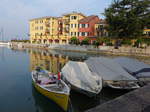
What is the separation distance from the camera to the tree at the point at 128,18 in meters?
36.7

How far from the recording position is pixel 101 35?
50.2 metres

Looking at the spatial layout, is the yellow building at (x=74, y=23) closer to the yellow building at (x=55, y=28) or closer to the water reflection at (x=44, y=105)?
the yellow building at (x=55, y=28)

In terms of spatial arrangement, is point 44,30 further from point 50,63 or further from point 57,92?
point 57,92

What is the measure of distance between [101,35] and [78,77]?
42.7m

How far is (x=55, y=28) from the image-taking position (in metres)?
62.9

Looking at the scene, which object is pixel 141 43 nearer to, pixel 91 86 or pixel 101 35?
pixel 101 35

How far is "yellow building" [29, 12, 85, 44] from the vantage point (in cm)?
5414

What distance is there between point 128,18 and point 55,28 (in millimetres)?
34932

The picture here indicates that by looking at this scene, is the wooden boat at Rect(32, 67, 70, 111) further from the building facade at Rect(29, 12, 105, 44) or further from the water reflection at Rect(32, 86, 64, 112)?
the building facade at Rect(29, 12, 105, 44)

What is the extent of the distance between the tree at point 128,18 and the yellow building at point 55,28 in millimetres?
17098

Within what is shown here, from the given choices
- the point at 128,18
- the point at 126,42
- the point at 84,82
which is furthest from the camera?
the point at 126,42

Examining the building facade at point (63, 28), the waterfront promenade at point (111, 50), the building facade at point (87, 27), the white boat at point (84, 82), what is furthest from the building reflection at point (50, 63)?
the building facade at point (63, 28)

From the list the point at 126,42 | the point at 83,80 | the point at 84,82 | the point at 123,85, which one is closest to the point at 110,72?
the point at 123,85

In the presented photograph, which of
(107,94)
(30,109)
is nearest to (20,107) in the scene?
(30,109)
